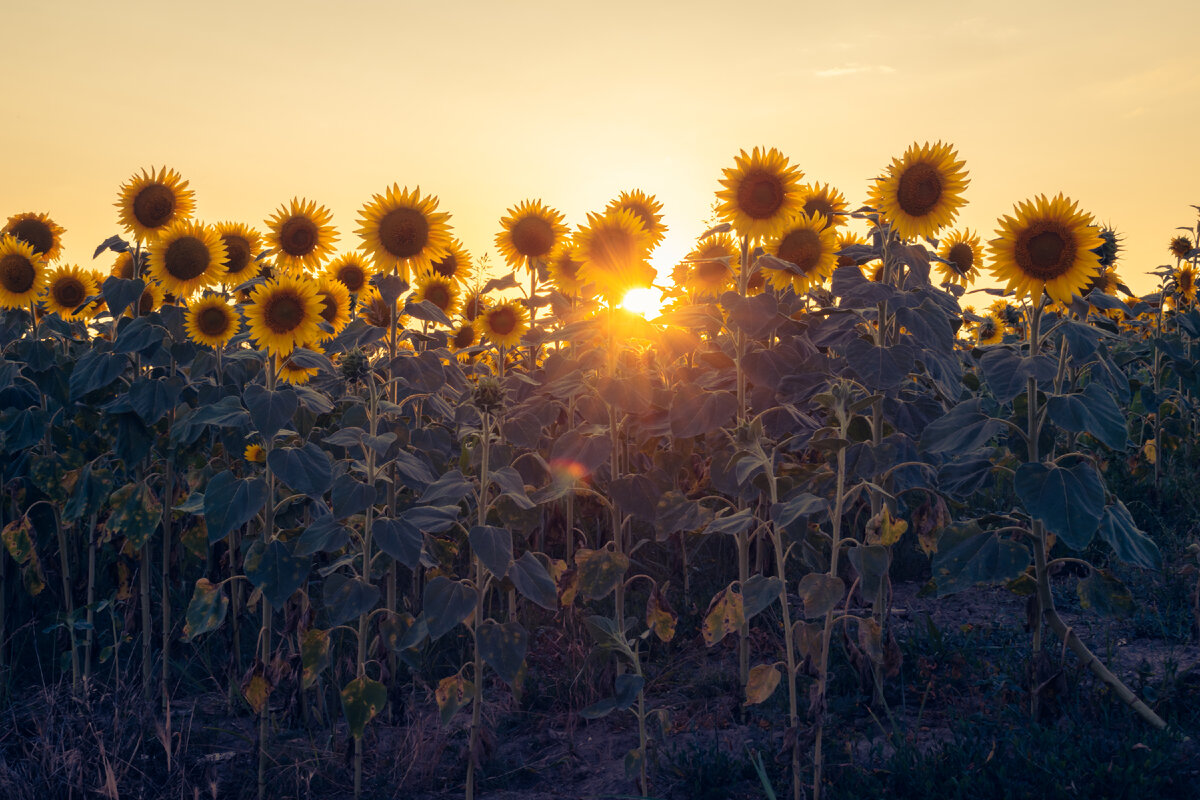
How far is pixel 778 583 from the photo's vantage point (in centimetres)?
326

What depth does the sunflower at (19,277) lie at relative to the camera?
207 inches

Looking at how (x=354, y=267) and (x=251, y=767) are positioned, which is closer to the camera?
(x=251, y=767)

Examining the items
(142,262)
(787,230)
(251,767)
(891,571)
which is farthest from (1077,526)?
(142,262)

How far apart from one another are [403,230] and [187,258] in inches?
46.7

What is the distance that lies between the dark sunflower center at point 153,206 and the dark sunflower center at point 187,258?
0.37 metres

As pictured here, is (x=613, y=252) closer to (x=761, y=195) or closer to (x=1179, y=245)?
(x=761, y=195)

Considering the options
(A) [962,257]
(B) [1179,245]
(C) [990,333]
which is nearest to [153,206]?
(A) [962,257]

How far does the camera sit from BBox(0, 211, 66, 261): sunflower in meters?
5.89

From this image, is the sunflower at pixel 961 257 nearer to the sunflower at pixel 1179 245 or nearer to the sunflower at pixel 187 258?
the sunflower at pixel 187 258

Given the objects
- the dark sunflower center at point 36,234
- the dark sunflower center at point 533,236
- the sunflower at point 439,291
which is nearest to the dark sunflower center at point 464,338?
the sunflower at point 439,291

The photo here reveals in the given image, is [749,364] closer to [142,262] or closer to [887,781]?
[887,781]

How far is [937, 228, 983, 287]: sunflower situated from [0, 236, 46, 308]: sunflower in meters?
5.36

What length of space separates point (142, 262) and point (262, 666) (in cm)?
251

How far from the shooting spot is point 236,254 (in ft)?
15.9
